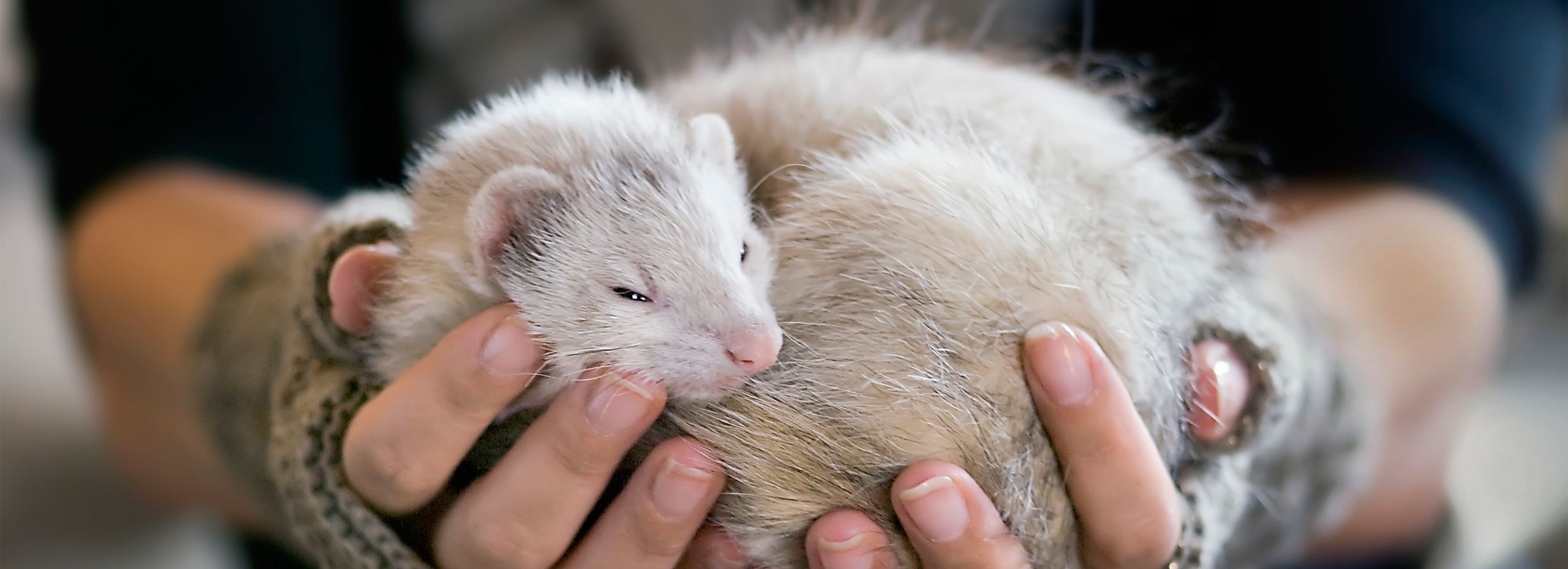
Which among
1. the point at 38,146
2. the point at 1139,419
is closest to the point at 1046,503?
the point at 1139,419

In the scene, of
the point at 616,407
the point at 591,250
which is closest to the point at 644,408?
the point at 616,407

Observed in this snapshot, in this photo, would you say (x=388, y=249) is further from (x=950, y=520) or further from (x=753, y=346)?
(x=950, y=520)

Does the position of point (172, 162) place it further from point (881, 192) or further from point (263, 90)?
point (881, 192)

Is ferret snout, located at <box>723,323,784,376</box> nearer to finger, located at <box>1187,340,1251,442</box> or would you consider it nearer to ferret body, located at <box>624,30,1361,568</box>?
ferret body, located at <box>624,30,1361,568</box>

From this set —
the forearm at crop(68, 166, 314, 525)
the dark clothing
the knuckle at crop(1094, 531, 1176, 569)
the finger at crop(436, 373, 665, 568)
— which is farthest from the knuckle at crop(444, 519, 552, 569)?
the dark clothing

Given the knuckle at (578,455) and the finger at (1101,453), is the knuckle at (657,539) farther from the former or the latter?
the finger at (1101,453)

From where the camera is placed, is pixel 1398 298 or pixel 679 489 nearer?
pixel 679 489
